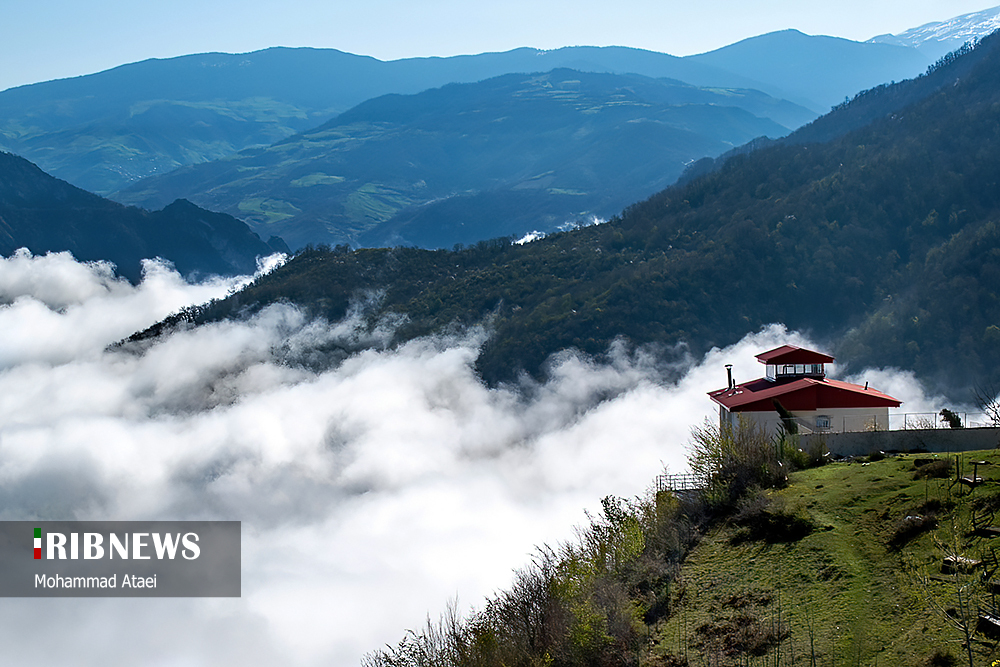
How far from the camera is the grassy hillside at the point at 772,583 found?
94.9 ft

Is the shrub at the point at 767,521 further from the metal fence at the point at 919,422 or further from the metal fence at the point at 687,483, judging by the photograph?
the metal fence at the point at 919,422

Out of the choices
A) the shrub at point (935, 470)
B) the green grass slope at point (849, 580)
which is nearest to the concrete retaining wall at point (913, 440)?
the green grass slope at point (849, 580)

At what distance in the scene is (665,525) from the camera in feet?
134

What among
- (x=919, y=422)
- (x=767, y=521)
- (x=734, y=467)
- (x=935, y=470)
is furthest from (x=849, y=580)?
(x=919, y=422)

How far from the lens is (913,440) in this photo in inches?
1812

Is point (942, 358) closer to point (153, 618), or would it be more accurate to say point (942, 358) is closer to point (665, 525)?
point (665, 525)

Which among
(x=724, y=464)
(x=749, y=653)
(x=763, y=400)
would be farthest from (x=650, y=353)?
(x=749, y=653)

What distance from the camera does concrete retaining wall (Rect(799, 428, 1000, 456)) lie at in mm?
45562

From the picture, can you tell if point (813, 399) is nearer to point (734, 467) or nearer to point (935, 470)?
point (734, 467)

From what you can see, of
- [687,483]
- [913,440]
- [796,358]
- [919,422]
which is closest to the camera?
[913,440]

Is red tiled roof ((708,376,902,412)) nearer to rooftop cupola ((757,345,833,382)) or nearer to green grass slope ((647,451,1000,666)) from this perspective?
rooftop cupola ((757,345,833,382))

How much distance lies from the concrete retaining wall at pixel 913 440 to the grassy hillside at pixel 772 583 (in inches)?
145

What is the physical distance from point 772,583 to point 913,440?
15684mm

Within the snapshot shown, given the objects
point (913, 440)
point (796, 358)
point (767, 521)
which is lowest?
point (767, 521)
